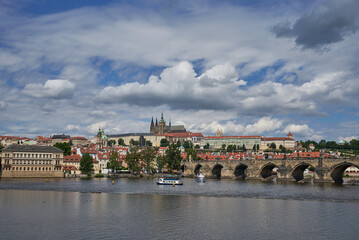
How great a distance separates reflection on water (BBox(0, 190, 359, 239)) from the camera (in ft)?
96.5

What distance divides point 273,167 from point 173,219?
3174 inches

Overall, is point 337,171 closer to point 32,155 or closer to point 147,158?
point 147,158

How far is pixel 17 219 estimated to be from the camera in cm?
3422

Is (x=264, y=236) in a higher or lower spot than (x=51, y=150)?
lower

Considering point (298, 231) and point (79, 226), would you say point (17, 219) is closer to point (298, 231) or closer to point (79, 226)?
point (79, 226)

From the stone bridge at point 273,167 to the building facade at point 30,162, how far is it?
45147mm

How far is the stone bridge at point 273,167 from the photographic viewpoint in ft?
290

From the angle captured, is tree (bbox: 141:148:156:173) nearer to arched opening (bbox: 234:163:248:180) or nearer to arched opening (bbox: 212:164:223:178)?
arched opening (bbox: 212:164:223:178)

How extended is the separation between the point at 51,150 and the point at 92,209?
7426 centimetres

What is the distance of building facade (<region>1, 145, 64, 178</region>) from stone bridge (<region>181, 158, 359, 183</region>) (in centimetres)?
4515

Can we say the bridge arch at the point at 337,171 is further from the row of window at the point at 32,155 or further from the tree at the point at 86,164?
the row of window at the point at 32,155

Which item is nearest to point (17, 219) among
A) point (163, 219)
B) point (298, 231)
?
point (163, 219)

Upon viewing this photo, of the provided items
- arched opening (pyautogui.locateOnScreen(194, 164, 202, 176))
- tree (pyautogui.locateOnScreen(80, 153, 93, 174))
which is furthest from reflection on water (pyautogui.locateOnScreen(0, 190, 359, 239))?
arched opening (pyautogui.locateOnScreen(194, 164, 202, 176))

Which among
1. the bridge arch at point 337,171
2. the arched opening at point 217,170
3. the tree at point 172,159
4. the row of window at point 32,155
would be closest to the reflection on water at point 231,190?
the bridge arch at point 337,171
